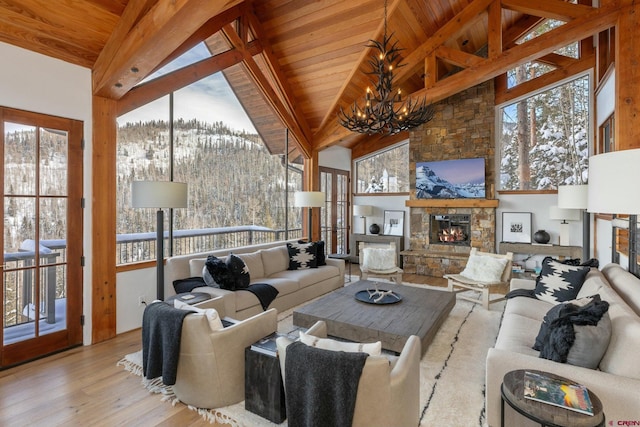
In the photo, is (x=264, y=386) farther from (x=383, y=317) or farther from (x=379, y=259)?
(x=379, y=259)

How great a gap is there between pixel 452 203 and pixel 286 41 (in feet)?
14.7

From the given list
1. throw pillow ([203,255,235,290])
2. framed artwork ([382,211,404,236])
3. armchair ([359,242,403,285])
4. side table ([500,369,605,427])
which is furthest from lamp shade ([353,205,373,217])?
side table ([500,369,605,427])

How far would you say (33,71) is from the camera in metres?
3.05

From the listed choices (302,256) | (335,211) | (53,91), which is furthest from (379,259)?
(53,91)

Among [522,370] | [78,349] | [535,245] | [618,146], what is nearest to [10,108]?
[78,349]

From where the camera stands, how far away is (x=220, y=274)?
3770 millimetres

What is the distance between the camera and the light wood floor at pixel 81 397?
2.21 metres

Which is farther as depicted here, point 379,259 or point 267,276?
point 379,259

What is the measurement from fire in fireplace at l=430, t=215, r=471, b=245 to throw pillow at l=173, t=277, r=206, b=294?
16.6 feet

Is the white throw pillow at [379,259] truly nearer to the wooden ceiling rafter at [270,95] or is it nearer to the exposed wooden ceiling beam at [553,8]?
the wooden ceiling rafter at [270,95]

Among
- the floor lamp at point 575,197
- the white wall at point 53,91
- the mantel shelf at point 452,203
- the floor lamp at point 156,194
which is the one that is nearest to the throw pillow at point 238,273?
the floor lamp at point 156,194

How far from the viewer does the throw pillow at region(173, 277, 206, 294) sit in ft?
12.5

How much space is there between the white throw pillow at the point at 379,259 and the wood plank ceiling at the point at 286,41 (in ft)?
8.17

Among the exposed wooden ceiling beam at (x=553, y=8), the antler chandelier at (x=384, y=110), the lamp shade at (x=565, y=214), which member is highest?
the exposed wooden ceiling beam at (x=553, y=8)
